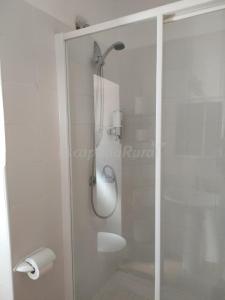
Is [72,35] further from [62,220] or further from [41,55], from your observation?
[62,220]

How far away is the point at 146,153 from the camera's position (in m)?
1.55

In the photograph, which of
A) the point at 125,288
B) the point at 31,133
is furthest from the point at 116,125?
the point at 125,288

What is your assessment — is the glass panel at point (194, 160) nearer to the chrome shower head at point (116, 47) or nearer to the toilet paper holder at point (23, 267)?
the chrome shower head at point (116, 47)

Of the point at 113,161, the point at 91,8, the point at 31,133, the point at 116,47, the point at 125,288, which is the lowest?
the point at 125,288

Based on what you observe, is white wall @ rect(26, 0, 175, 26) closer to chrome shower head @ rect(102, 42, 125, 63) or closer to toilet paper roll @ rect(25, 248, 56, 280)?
chrome shower head @ rect(102, 42, 125, 63)

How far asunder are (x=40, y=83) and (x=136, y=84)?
63 cm

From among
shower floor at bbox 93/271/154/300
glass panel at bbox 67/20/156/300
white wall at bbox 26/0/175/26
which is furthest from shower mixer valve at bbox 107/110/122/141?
shower floor at bbox 93/271/154/300

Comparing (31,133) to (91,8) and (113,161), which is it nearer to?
(113,161)

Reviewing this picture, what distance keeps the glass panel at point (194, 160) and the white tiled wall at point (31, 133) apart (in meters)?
0.72

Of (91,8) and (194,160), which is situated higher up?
(91,8)

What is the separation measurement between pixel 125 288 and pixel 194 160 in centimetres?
118

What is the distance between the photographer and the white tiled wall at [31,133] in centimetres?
121

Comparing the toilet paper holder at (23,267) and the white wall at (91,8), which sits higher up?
the white wall at (91,8)

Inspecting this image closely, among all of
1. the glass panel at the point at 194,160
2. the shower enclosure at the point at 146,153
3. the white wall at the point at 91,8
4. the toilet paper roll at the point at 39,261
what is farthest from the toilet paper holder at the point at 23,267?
the white wall at the point at 91,8
